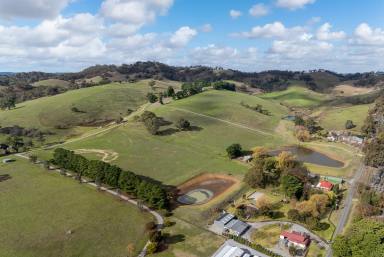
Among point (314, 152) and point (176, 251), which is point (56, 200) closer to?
point (176, 251)

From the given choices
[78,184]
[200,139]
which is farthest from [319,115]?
[78,184]

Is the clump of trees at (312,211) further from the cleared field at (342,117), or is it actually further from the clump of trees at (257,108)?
the clump of trees at (257,108)

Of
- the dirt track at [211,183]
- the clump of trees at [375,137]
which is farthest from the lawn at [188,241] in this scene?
the clump of trees at [375,137]

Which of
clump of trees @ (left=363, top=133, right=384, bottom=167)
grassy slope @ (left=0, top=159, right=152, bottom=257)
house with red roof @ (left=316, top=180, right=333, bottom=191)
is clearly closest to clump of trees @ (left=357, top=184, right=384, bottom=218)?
house with red roof @ (left=316, top=180, right=333, bottom=191)

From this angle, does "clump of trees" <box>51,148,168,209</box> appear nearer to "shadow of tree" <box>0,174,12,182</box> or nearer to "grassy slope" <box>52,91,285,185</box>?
"shadow of tree" <box>0,174,12,182</box>

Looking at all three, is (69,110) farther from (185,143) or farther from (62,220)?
(62,220)

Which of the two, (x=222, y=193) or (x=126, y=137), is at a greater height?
(x=126, y=137)
